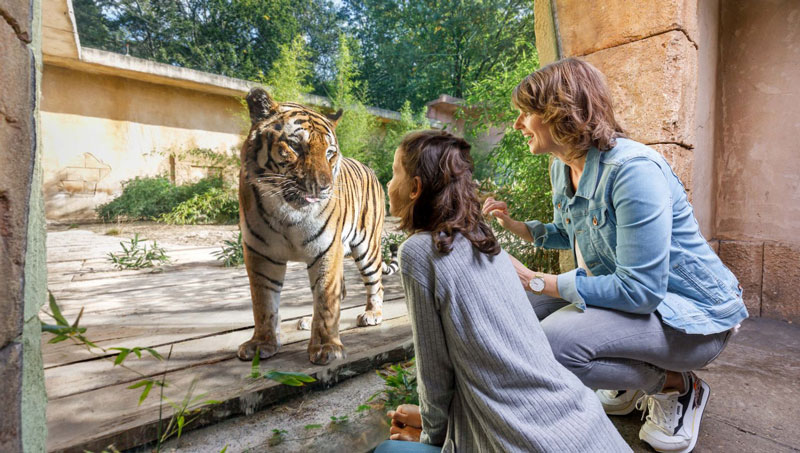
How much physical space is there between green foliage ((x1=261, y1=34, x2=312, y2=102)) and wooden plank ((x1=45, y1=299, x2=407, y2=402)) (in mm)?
2103

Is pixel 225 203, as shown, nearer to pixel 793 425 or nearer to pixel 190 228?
pixel 190 228

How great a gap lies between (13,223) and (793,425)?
2464 mm

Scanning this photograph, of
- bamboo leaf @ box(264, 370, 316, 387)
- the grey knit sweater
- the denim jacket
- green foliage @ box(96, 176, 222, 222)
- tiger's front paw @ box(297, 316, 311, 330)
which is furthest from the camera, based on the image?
green foliage @ box(96, 176, 222, 222)

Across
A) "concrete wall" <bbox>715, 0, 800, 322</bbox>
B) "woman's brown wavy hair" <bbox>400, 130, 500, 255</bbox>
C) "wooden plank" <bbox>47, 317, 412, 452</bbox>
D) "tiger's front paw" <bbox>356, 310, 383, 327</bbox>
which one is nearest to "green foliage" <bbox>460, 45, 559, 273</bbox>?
"concrete wall" <bbox>715, 0, 800, 322</bbox>

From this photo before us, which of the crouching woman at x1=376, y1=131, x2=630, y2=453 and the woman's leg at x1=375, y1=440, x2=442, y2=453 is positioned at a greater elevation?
the crouching woman at x1=376, y1=131, x2=630, y2=453

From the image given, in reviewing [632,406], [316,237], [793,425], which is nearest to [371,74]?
[316,237]

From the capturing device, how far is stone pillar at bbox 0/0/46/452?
0.74 m

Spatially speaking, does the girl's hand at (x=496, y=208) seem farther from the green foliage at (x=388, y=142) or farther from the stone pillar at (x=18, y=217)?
the green foliage at (x=388, y=142)

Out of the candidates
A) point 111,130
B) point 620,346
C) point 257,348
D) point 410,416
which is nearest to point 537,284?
point 620,346

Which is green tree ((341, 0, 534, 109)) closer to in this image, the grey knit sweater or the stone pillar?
the grey knit sweater

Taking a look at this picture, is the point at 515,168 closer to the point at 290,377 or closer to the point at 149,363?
the point at 290,377

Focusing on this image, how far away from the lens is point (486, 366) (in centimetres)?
92

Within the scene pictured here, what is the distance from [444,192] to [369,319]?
1715 mm

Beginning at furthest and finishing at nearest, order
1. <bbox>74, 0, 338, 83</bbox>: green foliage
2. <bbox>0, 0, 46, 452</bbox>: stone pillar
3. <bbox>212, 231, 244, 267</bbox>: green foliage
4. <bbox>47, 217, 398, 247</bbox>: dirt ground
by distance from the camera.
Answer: <bbox>47, 217, 398, 247</bbox>: dirt ground → <bbox>212, 231, 244, 267</bbox>: green foliage → <bbox>74, 0, 338, 83</bbox>: green foliage → <bbox>0, 0, 46, 452</bbox>: stone pillar
